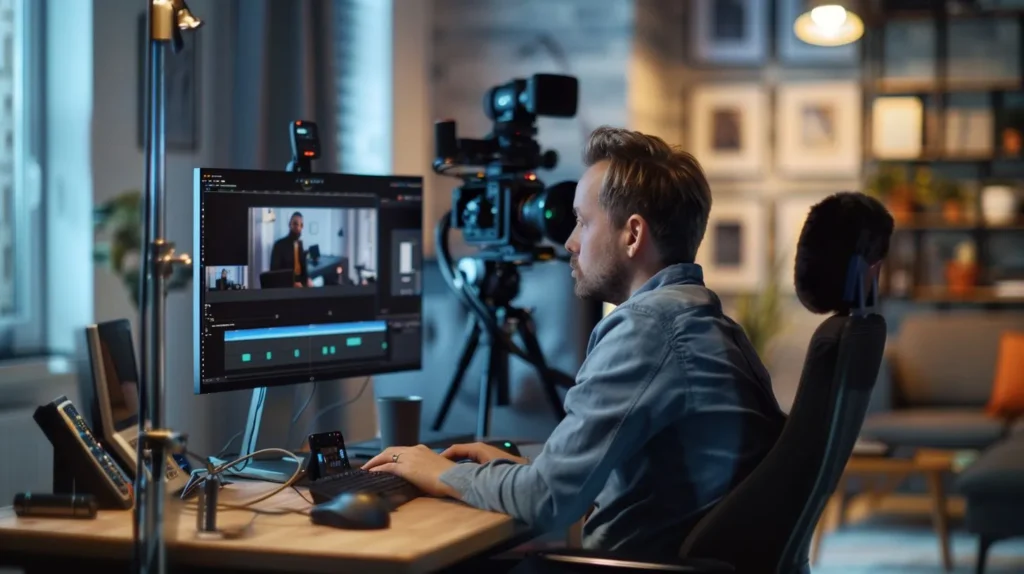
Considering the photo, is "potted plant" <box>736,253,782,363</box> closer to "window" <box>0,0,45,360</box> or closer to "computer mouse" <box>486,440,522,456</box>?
"window" <box>0,0,45,360</box>

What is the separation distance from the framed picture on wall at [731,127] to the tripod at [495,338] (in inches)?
140

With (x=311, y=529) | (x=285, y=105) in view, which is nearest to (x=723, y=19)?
(x=285, y=105)

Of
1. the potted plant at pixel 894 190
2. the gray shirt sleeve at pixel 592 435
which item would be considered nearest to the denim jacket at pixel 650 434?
the gray shirt sleeve at pixel 592 435

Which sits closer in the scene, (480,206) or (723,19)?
(480,206)

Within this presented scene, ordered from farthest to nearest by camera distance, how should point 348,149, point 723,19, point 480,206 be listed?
point 723,19 → point 348,149 → point 480,206

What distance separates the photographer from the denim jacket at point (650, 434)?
1597 millimetres

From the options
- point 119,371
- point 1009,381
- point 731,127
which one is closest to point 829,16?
point 1009,381

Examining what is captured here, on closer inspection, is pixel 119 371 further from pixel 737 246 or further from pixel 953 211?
pixel 953 211

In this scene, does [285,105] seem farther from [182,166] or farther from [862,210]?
[862,210]

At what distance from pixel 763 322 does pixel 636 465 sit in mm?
4053

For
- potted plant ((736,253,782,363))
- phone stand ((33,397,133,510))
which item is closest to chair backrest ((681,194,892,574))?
phone stand ((33,397,133,510))

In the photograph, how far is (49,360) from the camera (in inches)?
118

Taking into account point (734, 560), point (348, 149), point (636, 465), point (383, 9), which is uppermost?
point (383, 9)

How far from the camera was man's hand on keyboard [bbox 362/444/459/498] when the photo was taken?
69.2 inches
